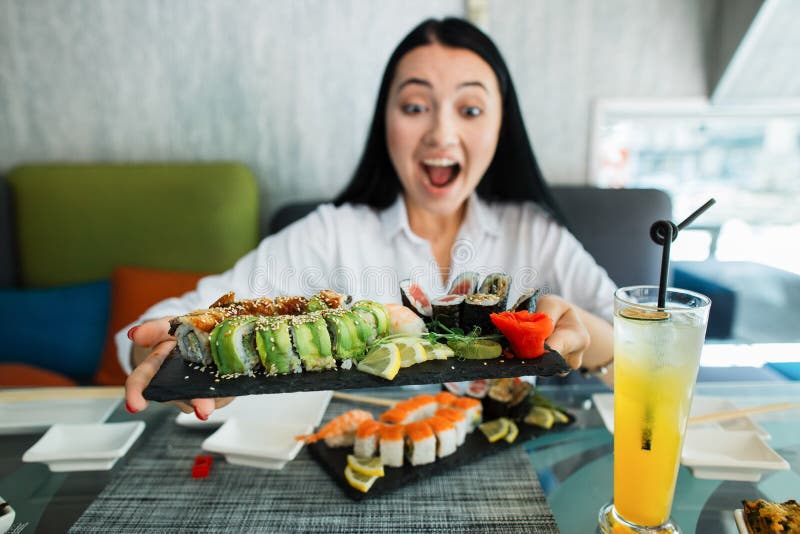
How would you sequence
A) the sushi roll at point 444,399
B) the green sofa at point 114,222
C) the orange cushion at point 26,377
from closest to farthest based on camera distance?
the sushi roll at point 444,399
the orange cushion at point 26,377
the green sofa at point 114,222

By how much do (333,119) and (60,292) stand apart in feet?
5.62

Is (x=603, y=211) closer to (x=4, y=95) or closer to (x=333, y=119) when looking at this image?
(x=333, y=119)

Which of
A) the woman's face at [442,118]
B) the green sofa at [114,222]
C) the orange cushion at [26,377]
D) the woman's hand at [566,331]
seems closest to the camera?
the woman's hand at [566,331]

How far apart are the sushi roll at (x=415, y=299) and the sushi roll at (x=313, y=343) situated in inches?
7.5

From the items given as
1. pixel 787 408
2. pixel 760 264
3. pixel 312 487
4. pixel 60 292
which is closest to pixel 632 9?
pixel 760 264

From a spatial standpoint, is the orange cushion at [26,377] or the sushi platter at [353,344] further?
the orange cushion at [26,377]

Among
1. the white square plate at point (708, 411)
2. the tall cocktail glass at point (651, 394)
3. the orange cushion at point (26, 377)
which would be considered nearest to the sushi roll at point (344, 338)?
the tall cocktail glass at point (651, 394)

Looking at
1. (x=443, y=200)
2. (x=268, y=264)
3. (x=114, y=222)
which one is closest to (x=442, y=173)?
(x=443, y=200)

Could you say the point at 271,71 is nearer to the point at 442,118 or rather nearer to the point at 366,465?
the point at 442,118

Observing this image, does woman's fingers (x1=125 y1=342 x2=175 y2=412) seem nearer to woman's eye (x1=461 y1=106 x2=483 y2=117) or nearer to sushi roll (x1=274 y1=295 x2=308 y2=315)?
sushi roll (x1=274 y1=295 x2=308 y2=315)

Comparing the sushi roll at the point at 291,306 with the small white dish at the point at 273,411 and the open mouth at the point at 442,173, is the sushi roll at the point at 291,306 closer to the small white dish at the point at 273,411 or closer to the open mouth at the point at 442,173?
the small white dish at the point at 273,411

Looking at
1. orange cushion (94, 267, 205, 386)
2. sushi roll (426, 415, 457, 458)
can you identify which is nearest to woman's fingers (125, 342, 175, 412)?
sushi roll (426, 415, 457, 458)

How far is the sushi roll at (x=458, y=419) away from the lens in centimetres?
121

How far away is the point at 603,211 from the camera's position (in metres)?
2.74
